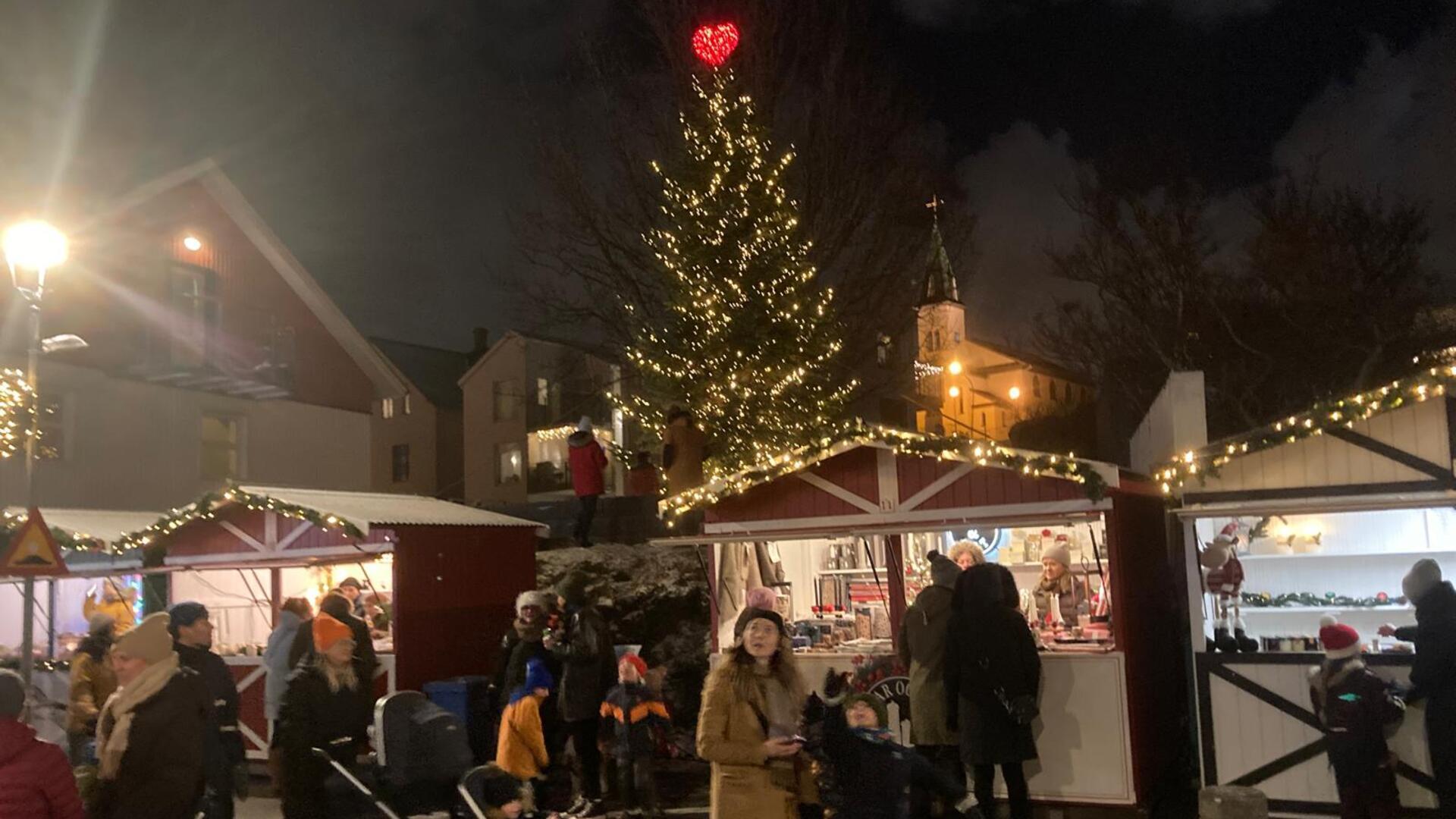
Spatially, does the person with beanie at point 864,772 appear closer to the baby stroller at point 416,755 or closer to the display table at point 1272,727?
the baby stroller at point 416,755

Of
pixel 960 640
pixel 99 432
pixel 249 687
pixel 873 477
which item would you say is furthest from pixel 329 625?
pixel 99 432

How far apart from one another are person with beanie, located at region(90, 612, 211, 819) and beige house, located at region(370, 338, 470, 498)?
124 ft

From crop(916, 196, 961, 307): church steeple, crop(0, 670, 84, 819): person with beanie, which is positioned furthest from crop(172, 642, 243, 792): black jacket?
crop(916, 196, 961, 307): church steeple

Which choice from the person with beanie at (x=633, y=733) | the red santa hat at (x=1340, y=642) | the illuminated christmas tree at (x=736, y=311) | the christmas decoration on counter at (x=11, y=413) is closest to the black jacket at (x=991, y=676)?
the red santa hat at (x=1340, y=642)

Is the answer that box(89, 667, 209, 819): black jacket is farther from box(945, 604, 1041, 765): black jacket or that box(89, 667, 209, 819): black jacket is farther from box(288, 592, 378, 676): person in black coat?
box(945, 604, 1041, 765): black jacket

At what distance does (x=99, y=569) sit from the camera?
15.1m

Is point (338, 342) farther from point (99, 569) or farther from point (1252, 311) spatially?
point (1252, 311)

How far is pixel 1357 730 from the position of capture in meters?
7.61

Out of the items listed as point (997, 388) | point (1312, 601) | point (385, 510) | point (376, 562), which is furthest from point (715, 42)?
point (997, 388)

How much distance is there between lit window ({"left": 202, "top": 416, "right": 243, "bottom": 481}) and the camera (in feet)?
82.4

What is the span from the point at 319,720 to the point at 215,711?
1.14m

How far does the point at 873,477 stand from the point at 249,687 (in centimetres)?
785

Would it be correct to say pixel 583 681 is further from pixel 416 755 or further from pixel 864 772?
A: pixel 864 772

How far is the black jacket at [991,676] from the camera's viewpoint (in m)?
8.10
